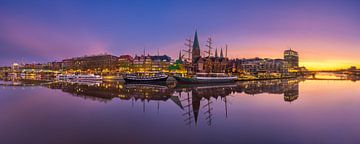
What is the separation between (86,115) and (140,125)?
4220mm

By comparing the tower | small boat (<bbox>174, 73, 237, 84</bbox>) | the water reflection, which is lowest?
the water reflection

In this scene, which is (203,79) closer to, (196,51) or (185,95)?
(185,95)

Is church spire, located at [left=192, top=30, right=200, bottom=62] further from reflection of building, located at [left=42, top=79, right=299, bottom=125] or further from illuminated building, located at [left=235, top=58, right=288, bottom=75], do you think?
reflection of building, located at [left=42, top=79, right=299, bottom=125]

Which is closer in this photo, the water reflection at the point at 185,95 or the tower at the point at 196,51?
the water reflection at the point at 185,95

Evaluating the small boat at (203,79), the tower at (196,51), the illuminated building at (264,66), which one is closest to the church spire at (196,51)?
the tower at (196,51)

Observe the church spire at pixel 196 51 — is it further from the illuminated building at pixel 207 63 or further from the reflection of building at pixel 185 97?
the reflection of building at pixel 185 97

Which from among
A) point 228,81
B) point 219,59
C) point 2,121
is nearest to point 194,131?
point 2,121

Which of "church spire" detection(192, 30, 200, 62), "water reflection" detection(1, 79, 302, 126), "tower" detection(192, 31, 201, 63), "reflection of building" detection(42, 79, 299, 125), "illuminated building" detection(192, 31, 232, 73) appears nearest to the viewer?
"water reflection" detection(1, 79, 302, 126)

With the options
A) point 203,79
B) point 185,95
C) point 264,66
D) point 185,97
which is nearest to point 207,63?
point 203,79

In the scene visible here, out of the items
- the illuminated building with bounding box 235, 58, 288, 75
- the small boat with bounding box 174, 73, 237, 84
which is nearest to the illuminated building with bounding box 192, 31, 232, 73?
the small boat with bounding box 174, 73, 237, 84

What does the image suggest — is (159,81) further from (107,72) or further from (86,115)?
(107,72)

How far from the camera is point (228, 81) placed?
63.5 m

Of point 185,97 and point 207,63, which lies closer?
point 185,97

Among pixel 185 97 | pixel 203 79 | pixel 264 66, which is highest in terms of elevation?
pixel 264 66
